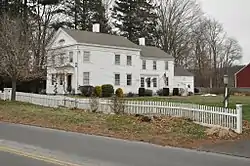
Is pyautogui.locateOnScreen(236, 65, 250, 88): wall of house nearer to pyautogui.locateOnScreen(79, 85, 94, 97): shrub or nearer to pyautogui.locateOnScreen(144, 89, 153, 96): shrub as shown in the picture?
pyautogui.locateOnScreen(144, 89, 153, 96): shrub

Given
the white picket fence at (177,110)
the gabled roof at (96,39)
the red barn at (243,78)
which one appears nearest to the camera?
the white picket fence at (177,110)

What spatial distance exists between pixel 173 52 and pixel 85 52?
26.0 m

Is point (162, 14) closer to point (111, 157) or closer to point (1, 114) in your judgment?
point (1, 114)

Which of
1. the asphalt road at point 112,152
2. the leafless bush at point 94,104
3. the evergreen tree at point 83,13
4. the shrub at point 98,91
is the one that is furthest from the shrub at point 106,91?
the asphalt road at point 112,152

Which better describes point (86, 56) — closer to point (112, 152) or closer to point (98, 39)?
point (98, 39)

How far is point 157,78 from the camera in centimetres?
5578

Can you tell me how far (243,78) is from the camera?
206 feet

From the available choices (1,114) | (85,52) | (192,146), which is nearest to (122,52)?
(85,52)

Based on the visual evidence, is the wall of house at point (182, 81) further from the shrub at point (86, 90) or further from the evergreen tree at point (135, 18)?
the shrub at point (86, 90)

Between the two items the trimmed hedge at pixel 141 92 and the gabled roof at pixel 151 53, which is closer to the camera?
the trimmed hedge at pixel 141 92

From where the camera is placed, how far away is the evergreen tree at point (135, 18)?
222 ft

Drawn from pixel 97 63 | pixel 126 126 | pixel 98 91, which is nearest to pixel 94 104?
pixel 126 126

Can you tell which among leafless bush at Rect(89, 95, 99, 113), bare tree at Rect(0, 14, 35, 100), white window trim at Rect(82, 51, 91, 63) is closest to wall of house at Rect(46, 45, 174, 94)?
white window trim at Rect(82, 51, 91, 63)

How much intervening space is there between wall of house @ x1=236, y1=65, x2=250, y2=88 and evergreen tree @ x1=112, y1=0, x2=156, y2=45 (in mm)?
15548
